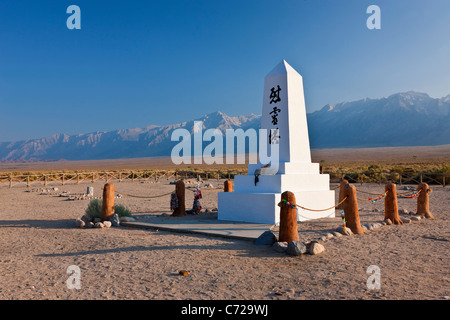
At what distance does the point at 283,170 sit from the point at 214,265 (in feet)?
17.1

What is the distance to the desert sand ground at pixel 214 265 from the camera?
4707 millimetres

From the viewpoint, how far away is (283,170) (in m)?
10.6

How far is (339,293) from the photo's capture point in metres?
4.59

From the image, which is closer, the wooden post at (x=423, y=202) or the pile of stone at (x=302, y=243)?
the pile of stone at (x=302, y=243)

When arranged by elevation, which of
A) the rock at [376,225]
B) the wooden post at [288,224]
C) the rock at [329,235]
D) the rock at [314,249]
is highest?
the wooden post at [288,224]

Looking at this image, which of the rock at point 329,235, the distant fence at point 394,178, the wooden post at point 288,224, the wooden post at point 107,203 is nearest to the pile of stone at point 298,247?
the wooden post at point 288,224

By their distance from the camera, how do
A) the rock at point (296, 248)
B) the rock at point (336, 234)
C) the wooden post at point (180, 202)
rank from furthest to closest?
the wooden post at point (180, 202), the rock at point (336, 234), the rock at point (296, 248)

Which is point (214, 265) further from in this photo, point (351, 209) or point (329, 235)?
point (351, 209)

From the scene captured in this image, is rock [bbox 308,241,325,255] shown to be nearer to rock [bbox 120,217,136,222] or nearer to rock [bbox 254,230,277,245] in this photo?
rock [bbox 254,230,277,245]

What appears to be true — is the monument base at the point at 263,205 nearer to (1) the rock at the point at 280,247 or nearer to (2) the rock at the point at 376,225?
(2) the rock at the point at 376,225

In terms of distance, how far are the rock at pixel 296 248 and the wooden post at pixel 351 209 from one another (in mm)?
2334

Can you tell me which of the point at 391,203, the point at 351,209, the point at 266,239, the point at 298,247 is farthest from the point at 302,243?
the point at 391,203

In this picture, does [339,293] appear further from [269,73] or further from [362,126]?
[362,126]
